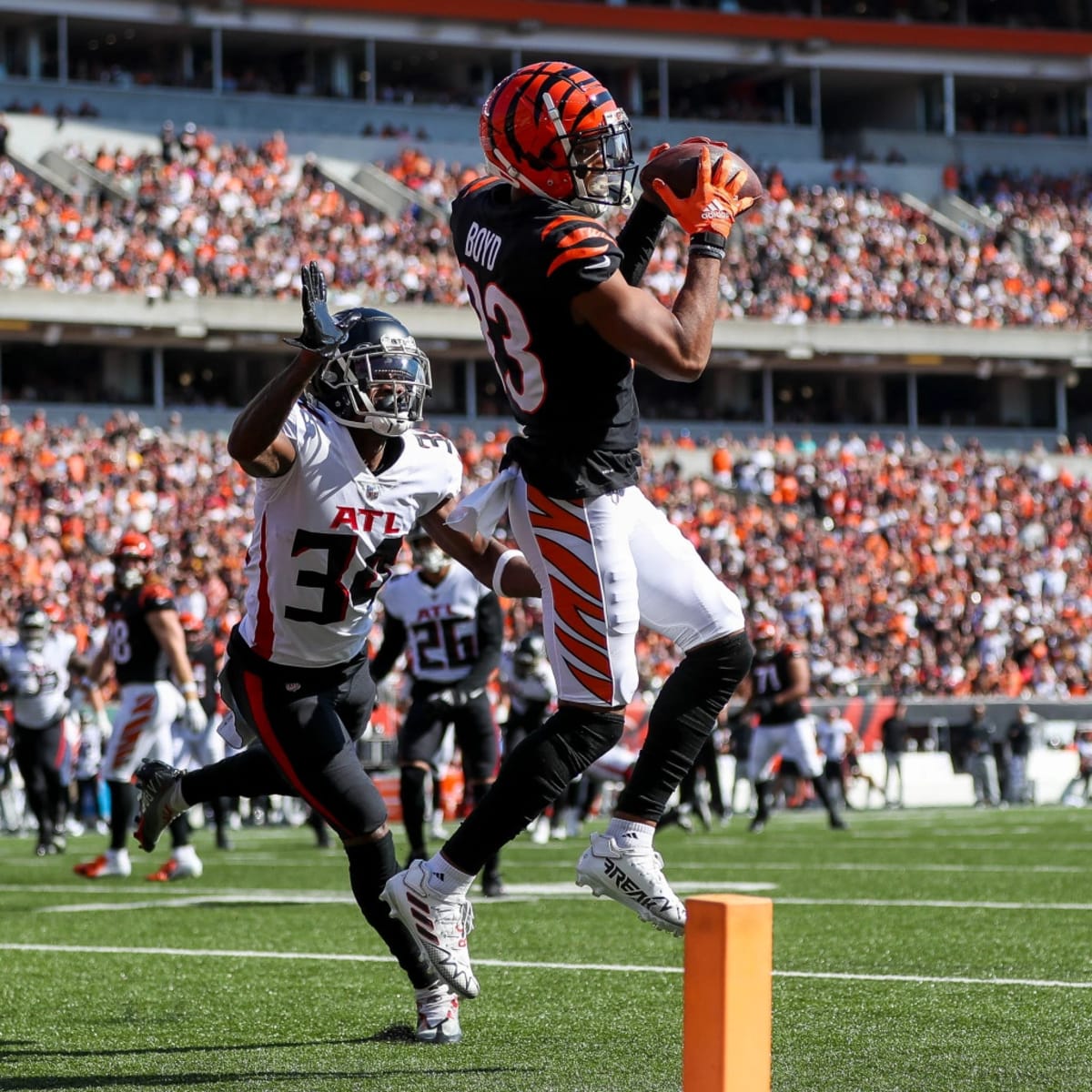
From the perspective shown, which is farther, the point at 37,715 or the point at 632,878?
the point at 37,715

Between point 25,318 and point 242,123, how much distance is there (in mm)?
A: 8461

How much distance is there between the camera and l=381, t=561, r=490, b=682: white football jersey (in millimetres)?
10156

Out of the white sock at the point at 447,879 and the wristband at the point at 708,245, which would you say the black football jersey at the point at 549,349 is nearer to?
the wristband at the point at 708,245

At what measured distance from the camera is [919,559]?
31078 millimetres

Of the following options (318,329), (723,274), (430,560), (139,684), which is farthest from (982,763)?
(318,329)

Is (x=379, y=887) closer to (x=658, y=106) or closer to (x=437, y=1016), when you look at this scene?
Result: (x=437, y=1016)

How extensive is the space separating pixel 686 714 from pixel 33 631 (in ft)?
35.7

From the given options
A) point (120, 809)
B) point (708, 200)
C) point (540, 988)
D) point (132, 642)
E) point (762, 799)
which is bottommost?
point (762, 799)

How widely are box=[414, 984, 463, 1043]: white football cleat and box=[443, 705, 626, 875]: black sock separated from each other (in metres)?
0.58

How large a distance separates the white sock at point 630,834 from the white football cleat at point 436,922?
430 millimetres

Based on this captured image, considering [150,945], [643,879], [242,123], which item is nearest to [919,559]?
[242,123]

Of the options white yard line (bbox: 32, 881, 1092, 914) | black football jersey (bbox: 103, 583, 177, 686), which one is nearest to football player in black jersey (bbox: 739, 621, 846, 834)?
white yard line (bbox: 32, 881, 1092, 914)

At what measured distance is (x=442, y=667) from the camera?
1016 centimetres

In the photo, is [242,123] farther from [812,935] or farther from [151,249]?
[812,935]
